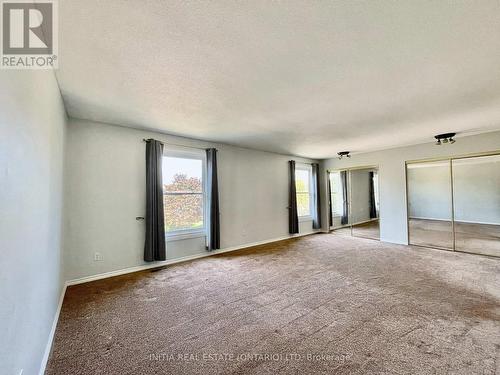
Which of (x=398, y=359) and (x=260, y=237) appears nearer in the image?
(x=398, y=359)

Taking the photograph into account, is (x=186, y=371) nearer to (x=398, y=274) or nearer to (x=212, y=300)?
(x=212, y=300)

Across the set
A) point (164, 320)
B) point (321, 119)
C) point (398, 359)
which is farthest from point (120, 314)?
point (321, 119)

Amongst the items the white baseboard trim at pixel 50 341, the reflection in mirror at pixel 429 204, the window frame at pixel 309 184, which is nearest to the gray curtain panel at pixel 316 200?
the window frame at pixel 309 184

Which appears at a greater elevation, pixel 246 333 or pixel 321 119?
pixel 321 119

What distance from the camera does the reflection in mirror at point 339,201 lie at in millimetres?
7109

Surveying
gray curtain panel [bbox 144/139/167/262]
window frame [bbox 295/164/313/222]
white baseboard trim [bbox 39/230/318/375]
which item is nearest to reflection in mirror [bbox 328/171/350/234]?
window frame [bbox 295/164/313/222]

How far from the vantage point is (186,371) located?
166cm

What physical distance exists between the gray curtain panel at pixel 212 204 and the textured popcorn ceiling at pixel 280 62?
1.21 meters

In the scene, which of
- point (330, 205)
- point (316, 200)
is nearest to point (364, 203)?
point (330, 205)

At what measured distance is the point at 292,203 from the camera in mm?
6379

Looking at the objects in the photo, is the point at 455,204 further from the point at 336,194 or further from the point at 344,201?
the point at 336,194

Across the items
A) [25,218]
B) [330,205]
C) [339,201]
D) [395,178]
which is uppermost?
[395,178]

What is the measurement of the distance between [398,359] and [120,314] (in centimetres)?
267

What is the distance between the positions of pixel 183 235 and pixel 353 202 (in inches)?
212
